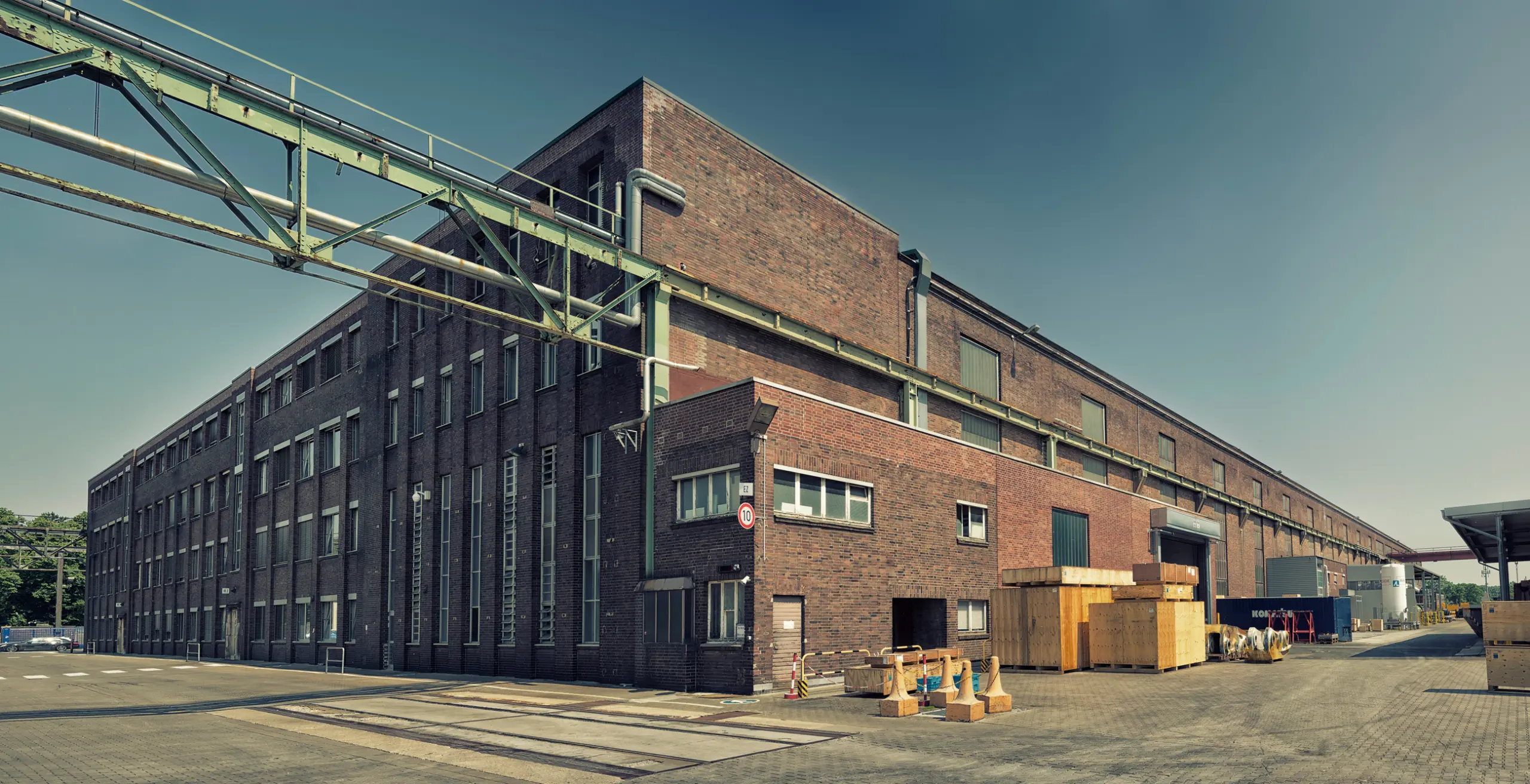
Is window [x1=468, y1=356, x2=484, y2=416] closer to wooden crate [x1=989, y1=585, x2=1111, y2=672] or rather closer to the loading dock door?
the loading dock door

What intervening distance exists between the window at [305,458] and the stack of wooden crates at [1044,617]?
30.5 m

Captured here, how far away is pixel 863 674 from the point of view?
805 inches

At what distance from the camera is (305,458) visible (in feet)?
146

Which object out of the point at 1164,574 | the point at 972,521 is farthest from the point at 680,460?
the point at 1164,574

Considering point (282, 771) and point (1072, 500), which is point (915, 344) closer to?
point (1072, 500)

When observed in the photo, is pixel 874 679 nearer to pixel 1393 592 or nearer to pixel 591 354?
pixel 591 354

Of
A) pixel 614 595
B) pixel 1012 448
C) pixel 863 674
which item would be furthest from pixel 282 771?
pixel 1012 448

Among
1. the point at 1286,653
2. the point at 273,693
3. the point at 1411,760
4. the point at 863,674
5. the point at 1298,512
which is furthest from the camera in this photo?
the point at 1298,512

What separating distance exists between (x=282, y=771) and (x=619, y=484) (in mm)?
13589

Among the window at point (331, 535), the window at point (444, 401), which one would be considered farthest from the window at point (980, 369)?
the window at point (331, 535)

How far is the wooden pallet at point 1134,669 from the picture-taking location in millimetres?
25453

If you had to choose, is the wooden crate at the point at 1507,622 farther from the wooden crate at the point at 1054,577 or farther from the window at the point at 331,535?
the window at the point at 331,535

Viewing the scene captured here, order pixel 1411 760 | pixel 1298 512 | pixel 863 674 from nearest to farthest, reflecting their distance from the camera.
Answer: pixel 1411 760
pixel 863 674
pixel 1298 512

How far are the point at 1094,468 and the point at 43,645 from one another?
81.1m
